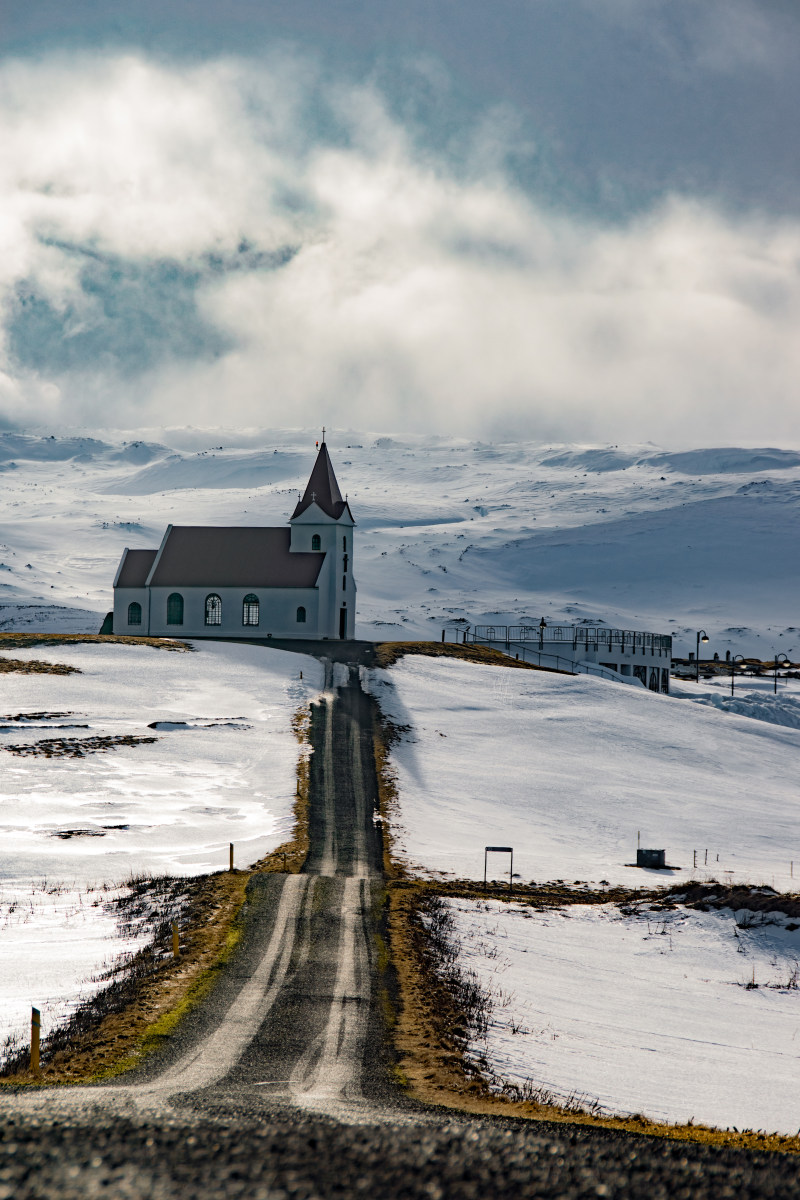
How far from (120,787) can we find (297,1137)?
29.4 meters

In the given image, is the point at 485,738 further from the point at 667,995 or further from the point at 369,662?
the point at 667,995

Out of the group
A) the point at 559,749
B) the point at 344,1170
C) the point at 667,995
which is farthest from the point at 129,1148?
the point at 559,749

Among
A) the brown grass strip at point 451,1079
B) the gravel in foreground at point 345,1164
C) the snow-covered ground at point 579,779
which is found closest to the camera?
the gravel in foreground at point 345,1164

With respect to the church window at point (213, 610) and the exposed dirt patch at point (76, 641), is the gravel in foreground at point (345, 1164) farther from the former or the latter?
the church window at point (213, 610)

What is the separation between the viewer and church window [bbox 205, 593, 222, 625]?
75.5 m

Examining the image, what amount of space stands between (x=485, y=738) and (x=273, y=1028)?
3433 centimetres

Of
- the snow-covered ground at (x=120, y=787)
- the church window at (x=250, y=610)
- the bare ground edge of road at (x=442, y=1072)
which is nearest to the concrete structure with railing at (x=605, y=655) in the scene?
the church window at (x=250, y=610)

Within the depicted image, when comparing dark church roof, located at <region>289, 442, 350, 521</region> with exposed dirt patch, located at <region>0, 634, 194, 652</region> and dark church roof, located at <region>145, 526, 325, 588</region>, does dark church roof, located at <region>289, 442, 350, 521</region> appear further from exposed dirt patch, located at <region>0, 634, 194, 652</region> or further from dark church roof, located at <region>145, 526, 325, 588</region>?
exposed dirt patch, located at <region>0, 634, 194, 652</region>

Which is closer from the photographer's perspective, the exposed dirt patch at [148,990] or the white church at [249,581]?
the exposed dirt patch at [148,990]

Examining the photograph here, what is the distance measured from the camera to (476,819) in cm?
3828

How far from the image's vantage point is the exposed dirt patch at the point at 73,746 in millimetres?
41594

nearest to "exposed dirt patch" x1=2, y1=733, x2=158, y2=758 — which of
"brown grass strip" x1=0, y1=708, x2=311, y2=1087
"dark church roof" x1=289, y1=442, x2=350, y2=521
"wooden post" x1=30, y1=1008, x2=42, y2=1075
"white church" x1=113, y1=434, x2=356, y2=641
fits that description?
"brown grass strip" x1=0, y1=708, x2=311, y2=1087

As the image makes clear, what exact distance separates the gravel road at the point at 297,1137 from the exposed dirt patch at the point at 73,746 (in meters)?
24.8

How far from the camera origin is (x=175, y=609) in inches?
2990
